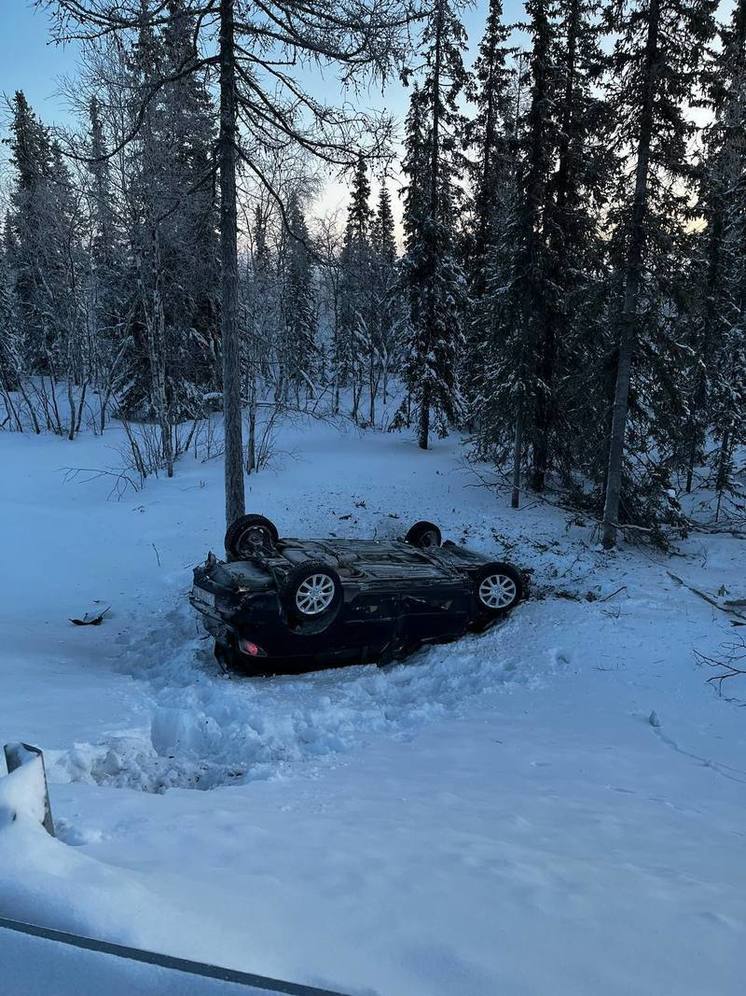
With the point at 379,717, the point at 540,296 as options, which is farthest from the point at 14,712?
the point at 540,296

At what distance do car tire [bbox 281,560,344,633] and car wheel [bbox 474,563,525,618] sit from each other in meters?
2.19

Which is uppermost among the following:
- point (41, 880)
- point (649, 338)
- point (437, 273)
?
point (437, 273)

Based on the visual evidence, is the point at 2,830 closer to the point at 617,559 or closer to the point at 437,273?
the point at 617,559

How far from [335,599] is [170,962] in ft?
17.2

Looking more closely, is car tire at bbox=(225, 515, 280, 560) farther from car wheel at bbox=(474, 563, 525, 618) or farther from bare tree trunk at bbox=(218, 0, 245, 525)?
car wheel at bbox=(474, 563, 525, 618)

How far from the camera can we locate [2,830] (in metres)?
1.96

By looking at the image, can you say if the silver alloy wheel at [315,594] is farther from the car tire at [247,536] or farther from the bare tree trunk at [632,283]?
the bare tree trunk at [632,283]

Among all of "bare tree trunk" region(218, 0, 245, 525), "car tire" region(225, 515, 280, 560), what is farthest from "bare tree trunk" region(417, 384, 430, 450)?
"car tire" region(225, 515, 280, 560)

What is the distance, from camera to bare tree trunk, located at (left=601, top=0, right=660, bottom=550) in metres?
11.5

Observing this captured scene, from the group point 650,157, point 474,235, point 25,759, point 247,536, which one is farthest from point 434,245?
point 25,759

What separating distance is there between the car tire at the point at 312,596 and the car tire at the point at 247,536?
6.36ft

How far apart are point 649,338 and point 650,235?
2102 mm

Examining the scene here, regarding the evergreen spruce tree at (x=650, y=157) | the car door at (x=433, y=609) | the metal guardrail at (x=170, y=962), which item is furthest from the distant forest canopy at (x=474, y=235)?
the metal guardrail at (x=170, y=962)

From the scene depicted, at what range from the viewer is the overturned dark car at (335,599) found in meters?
6.62
